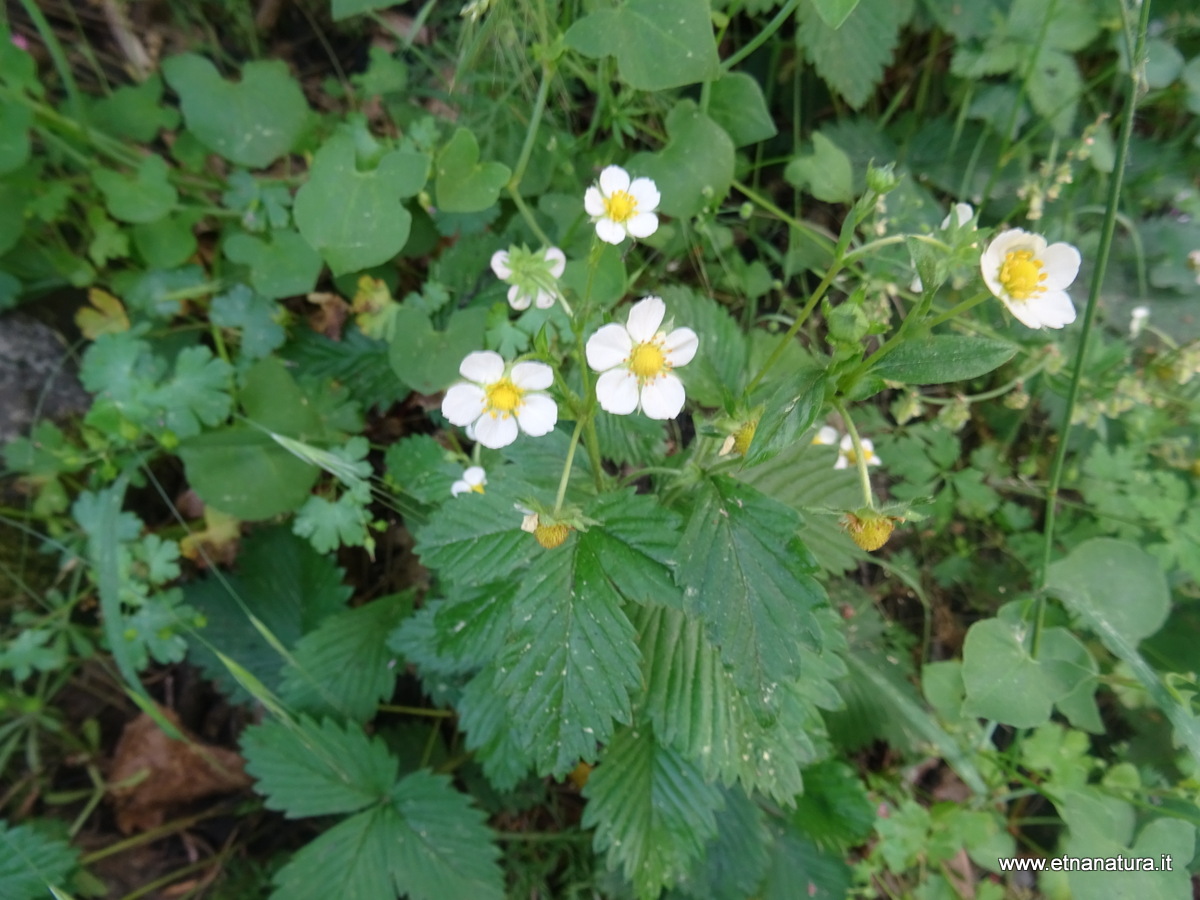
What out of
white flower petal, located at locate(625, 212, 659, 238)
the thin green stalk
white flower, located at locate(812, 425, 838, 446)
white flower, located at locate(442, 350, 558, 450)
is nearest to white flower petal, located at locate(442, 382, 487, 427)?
white flower, located at locate(442, 350, 558, 450)

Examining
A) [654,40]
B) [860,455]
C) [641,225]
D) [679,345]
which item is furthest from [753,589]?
[654,40]

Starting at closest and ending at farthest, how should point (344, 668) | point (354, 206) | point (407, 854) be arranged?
1. point (354, 206)
2. point (407, 854)
3. point (344, 668)

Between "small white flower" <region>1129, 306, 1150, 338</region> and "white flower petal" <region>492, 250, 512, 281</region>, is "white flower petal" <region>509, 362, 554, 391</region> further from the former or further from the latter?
"small white flower" <region>1129, 306, 1150, 338</region>

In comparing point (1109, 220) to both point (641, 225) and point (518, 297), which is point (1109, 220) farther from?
point (518, 297)

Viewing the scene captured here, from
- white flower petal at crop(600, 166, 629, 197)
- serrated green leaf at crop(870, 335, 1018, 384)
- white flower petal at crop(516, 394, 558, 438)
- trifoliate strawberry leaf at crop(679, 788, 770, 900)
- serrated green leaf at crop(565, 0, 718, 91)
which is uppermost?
serrated green leaf at crop(565, 0, 718, 91)

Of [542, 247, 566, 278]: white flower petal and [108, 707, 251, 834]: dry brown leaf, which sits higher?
[542, 247, 566, 278]: white flower petal

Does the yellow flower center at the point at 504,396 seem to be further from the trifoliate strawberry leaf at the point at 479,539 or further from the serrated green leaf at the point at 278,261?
the serrated green leaf at the point at 278,261

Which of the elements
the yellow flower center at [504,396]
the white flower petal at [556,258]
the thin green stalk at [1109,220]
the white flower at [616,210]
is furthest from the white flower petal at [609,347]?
the thin green stalk at [1109,220]

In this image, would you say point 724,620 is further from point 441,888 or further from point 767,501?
point 441,888
